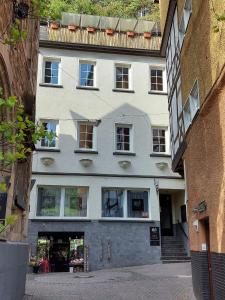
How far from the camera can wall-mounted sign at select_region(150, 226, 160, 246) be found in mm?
20078

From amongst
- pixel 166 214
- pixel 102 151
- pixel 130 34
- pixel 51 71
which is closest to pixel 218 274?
pixel 102 151

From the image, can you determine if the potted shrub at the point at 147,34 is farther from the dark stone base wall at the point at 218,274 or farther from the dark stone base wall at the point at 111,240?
the dark stone base wall at the point at 218,274

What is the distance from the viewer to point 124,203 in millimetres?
20719

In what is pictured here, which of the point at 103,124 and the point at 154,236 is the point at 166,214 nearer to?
the point at 154,236

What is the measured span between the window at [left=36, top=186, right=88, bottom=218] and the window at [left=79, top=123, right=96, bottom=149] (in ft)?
7.57

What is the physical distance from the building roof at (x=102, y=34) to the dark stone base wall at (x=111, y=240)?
980 centimetres

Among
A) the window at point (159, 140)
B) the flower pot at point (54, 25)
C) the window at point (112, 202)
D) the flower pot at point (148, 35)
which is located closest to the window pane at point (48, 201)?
the window at point (112, 202)

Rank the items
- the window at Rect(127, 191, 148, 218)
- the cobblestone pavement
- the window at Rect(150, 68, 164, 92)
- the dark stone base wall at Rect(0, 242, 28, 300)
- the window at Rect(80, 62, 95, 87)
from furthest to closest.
A: 1. the window at Rect(150, 68, 164, 92)
2. the window at Rect(80, 62, 95, 87)
3. the window at Rect(127, 191, 148, 218)
4. the cobblestone pavement
5. the dark stone base wall at Rect(0, 242, 28, 300)

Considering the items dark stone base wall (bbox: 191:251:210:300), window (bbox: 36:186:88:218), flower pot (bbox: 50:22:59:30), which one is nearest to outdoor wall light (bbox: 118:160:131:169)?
window (bbox: 36:186:88:218)

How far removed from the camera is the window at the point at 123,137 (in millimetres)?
21594

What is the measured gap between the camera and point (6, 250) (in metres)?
6.09

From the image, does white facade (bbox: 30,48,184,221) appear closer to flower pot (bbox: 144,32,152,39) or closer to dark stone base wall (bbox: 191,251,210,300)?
flower pot (bbox: 144,32,152,39)

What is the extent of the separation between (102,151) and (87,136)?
118cm

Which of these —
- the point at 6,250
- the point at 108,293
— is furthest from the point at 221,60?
the point at 108,293
